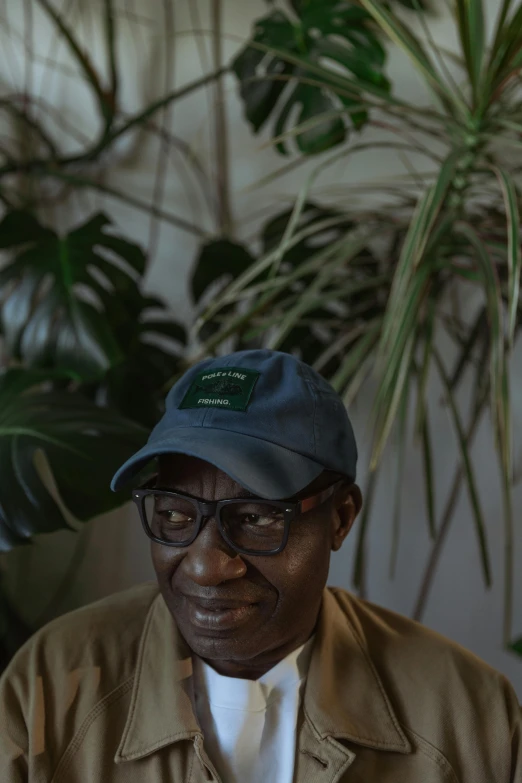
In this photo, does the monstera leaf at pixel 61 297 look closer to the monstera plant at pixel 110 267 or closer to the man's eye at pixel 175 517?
the monstera plant at pixel 110 267

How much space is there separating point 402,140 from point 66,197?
2.37 feet

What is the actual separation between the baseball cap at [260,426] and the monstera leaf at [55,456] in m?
0.12

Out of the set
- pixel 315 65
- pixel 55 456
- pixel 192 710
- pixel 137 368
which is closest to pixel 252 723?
pixel 192 710

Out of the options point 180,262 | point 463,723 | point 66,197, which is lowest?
point 463,723

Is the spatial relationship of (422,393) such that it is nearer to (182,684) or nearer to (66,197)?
(182,684)

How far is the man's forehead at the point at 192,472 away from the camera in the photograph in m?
0.78

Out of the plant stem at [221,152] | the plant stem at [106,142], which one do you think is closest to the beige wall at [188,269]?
the plant stem at [221,152]

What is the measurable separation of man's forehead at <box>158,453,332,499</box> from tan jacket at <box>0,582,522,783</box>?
0.64 ft

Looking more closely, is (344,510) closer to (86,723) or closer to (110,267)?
(86,723)

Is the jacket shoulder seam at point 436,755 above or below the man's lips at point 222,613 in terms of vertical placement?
below

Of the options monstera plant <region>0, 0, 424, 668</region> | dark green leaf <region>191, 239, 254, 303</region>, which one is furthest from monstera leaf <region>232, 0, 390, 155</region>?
dark green leaf <region>191, 239, 254, 303</region>

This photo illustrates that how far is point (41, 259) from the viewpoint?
4.09 ft

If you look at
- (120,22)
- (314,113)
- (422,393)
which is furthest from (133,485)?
(120,22)

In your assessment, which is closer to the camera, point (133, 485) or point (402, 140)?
point (133, 485)
